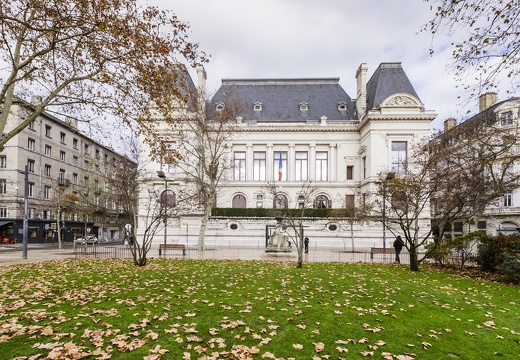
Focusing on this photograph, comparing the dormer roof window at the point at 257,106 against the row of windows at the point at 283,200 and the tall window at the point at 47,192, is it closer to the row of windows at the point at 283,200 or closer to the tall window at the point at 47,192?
the row of windows at the point at 283,200

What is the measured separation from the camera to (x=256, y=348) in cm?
568

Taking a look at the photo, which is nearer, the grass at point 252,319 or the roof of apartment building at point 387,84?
the grass at point 252,319

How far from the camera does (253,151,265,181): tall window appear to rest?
4859 cm

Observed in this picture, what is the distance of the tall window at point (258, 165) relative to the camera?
48594mm

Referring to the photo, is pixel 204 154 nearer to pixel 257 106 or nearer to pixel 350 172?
pixel 257 106

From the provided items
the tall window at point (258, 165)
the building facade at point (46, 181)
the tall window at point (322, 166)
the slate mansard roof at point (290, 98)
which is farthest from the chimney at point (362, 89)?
the building facade at point (46, 181)

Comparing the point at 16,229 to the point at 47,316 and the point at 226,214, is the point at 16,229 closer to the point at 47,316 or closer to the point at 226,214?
the point at 226,214

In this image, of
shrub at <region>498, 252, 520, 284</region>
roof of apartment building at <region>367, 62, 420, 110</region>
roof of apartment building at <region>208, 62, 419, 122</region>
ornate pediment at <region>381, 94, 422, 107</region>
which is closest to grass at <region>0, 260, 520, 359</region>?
shrub at <region>498, 252, 520, 284</region>

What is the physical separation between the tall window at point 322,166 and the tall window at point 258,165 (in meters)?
7.89

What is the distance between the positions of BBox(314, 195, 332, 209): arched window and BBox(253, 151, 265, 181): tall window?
27.0 feet

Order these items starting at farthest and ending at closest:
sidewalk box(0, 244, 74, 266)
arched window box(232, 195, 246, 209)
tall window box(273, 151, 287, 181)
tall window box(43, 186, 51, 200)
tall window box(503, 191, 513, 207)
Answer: tall window box(43, 186, 51, 200) < tall window box(273, 151, 287, 181) < arched window box(232, 195, 246, 209) < tall window box(503, 191, 513, 207) < sidewalk box(0, 244, 74, 266)

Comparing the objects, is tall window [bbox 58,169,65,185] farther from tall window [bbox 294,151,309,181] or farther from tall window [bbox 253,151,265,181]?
tall window [bbox 294,151,309,181]

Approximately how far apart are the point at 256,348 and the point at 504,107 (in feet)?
152

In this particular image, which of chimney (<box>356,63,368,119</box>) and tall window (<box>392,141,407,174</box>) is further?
chimney (<box>356,63,368,119</box>)
